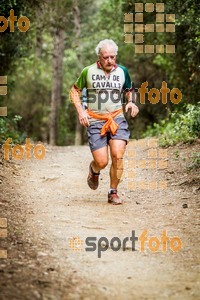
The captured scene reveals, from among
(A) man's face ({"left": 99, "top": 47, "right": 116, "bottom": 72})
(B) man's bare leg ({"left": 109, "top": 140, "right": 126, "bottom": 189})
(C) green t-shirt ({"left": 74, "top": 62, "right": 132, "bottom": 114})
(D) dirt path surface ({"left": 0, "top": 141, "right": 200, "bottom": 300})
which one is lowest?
(D) dirt path surface ({"left": 0, "top": 141, "right": 200, "bottom": 300})

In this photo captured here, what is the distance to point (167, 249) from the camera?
543 centimetres

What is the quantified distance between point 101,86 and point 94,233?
7.77 feet

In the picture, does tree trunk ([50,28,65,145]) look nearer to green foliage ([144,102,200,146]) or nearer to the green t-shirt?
green foliage ([144,102,200,146])

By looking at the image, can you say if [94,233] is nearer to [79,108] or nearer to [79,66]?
[79,108]

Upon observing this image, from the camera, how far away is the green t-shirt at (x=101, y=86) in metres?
7.35

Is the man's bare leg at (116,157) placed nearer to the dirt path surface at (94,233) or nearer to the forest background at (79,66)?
the dirt path surface at (94,233)

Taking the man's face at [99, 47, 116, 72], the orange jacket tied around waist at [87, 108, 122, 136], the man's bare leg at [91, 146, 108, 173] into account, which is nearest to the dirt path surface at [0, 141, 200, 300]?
the man's bare leg at [91, 146, 108, 173]

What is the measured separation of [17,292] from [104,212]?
9.75 feet

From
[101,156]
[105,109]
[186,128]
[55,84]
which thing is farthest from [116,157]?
[55,84]

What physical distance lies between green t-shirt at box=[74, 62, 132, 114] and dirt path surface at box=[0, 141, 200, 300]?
143 centimetres

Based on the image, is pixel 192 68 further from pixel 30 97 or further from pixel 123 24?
pixel 30 97

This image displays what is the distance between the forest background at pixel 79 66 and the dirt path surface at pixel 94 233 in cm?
296

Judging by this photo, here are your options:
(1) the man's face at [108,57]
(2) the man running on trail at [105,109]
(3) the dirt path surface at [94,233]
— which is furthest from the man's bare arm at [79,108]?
(3) the dirt path surface at [94,233]

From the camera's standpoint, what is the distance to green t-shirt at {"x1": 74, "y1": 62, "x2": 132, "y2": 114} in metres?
7.35
